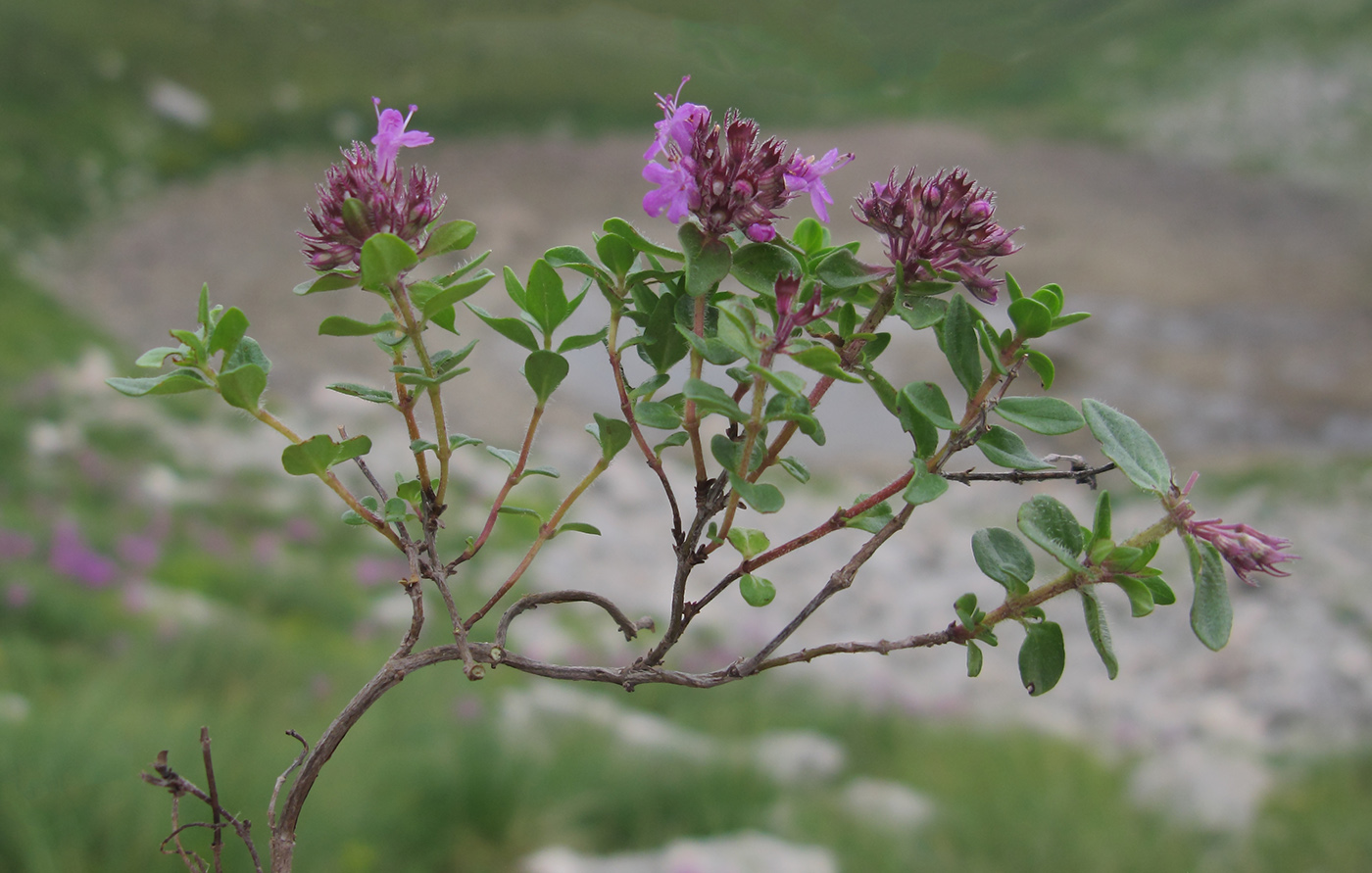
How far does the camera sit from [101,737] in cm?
174

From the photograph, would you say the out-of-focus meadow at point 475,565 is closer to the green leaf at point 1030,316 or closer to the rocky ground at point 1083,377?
the rocky ground at point 1083,377

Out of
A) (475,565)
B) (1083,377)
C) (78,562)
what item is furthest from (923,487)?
(1083,377)

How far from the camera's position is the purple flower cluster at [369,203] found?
0.40 metres

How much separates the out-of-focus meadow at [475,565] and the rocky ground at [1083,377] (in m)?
0.04

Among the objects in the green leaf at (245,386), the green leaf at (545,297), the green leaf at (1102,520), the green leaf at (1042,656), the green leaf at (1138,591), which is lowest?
the green leaf at (1042,656)

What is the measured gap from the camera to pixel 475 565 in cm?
350

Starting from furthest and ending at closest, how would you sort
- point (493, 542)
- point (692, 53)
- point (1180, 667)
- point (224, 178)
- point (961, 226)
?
point (692, 53) → point (224, 178) → point (493, 542) → point (1180, 667) → point (961, 226)

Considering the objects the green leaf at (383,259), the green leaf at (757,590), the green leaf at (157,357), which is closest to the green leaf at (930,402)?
the green leaf at (757,590)

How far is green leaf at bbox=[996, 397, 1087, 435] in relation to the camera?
438mm

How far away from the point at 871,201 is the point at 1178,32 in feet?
32.9

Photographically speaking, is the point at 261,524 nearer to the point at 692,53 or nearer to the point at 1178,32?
the point at 692,53

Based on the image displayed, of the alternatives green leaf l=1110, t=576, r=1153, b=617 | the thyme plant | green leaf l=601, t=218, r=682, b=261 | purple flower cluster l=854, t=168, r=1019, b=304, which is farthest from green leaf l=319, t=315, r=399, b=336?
green leaf l=1110, t=576, r=1153, b=617

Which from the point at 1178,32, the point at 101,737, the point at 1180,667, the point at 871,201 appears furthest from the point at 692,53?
the point at 871,201

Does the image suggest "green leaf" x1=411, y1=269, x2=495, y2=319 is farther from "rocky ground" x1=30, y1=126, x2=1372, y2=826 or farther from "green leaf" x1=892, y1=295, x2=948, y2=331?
"rocky ground" x1=30, y1=126, x2=1372, y2=826
